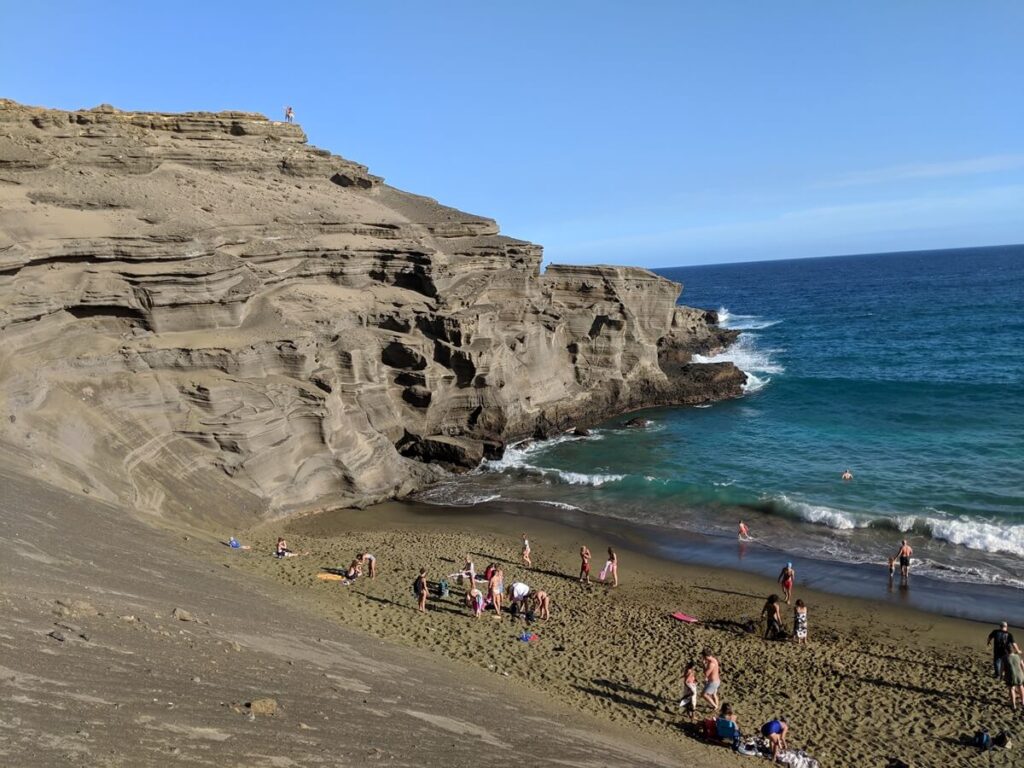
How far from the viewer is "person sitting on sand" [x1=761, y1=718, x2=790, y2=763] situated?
1286cm

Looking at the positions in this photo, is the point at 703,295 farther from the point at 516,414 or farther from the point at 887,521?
the point at 887,521

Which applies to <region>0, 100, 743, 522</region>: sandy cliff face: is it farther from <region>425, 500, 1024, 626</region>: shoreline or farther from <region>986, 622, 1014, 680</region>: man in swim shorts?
<region>986, 622, 1014, 680</region>: man in swim shorts

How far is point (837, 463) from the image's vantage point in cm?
3284

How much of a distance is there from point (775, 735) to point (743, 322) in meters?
79.0

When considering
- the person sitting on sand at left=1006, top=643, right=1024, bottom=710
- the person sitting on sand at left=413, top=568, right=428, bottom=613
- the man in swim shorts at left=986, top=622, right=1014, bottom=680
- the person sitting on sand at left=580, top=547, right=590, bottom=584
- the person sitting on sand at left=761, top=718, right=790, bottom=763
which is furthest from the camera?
the person sitting on sand at left=580, top=547, right=590, bottom=584

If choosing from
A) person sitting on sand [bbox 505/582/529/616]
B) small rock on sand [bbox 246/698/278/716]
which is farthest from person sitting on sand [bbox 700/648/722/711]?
small rock on sand [bbox 246/698/278/716]

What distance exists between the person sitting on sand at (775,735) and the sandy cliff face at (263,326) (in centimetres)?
1629

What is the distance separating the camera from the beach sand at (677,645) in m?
14.3

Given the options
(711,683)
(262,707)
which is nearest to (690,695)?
(711,683)

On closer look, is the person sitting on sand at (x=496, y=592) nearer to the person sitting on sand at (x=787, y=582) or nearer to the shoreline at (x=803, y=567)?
the shoreline at (x=803, y=567)

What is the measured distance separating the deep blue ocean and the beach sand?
181 inches

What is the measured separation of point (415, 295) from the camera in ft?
120

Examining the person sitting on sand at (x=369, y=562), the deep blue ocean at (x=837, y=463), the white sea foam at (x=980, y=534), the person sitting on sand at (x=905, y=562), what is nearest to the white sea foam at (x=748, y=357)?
the deep blue ocean at (x=837, y=463)

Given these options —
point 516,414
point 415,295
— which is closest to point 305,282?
point 415,295
